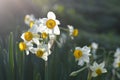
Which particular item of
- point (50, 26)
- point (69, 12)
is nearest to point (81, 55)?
point (50, 26)

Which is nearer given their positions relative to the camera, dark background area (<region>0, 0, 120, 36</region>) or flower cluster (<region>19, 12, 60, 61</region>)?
flower cluster (<region>19, 12, 60, 61</region>)

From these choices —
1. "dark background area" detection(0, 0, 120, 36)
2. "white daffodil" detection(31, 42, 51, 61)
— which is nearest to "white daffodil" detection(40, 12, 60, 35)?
"white daffodil" detection(31, 42, 51, 61)

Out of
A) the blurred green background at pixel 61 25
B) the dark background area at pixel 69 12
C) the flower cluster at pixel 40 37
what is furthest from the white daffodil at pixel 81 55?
the dark background area at pixel 69 12

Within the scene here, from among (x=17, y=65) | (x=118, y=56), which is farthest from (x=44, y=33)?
(x=118, y=56)

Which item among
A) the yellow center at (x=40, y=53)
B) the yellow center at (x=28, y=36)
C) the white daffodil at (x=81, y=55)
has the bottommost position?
the yellow center at (x=40, y=53)

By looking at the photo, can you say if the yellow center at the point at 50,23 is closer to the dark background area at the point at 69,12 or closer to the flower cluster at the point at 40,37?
the flower cluster at the point at 40,37

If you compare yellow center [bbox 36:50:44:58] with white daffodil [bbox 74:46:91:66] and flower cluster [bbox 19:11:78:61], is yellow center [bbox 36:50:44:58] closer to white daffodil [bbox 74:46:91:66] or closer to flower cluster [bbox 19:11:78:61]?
flower cluster [bbox 19:11:78:61]

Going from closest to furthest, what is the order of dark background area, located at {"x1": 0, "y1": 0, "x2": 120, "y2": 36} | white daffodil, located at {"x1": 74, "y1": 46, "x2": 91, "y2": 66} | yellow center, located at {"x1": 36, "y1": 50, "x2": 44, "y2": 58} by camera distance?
yellow center, located at {"x1": 36, "y1": 50, "x2": 44, "y2": 58}, white daffodil, located at {"x1": 74, "y1": 46, "x2": 91, "y2": 66}, dark background area, located at {"x1": 0, "y1": 0, "x2": 120, "y2": 36}

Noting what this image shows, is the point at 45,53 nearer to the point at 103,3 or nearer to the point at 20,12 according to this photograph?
the point at 20,12

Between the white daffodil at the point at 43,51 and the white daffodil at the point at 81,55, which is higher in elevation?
the white daffodil at the point at 81,55
